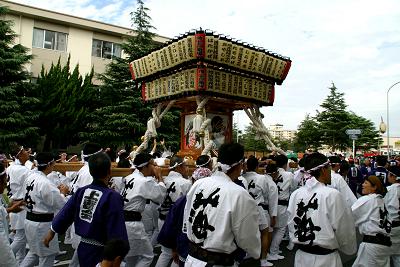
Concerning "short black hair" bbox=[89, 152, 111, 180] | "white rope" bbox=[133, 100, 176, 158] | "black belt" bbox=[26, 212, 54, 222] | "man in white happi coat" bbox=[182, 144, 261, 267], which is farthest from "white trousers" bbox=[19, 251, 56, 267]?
"white rope" bbox=[133, 100, 176, 158]

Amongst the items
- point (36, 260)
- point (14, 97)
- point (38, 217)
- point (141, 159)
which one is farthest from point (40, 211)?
point (14, 97)

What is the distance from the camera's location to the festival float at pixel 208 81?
10.6 meters

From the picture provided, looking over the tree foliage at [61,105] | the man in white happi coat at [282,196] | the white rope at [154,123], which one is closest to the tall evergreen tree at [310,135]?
the tree foliage at [61,105]

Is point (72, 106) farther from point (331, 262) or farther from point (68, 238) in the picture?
point (331, 262)

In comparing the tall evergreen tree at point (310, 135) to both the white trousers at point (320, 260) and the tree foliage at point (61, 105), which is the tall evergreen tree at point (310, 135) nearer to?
the tree foliage at point (61, 105)

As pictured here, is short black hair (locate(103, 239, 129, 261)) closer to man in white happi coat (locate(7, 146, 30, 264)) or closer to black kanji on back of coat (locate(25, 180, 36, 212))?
black kanji on back of coat (locate(25, 180, 36, 212))

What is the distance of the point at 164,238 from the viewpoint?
4555mm

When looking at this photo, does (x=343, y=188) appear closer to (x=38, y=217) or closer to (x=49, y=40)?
(x=38, y=217)

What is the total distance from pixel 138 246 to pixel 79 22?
2464 cm

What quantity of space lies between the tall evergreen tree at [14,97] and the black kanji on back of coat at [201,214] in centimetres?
1874

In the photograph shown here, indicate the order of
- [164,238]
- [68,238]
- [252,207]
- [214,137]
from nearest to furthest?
[252,207] < [164,238] < [68,238] < [214,137]

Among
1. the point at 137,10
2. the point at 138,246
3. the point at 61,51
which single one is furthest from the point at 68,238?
the point at 61,51

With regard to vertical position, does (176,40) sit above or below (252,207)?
above

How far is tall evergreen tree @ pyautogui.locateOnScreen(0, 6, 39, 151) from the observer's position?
19.0 metres
